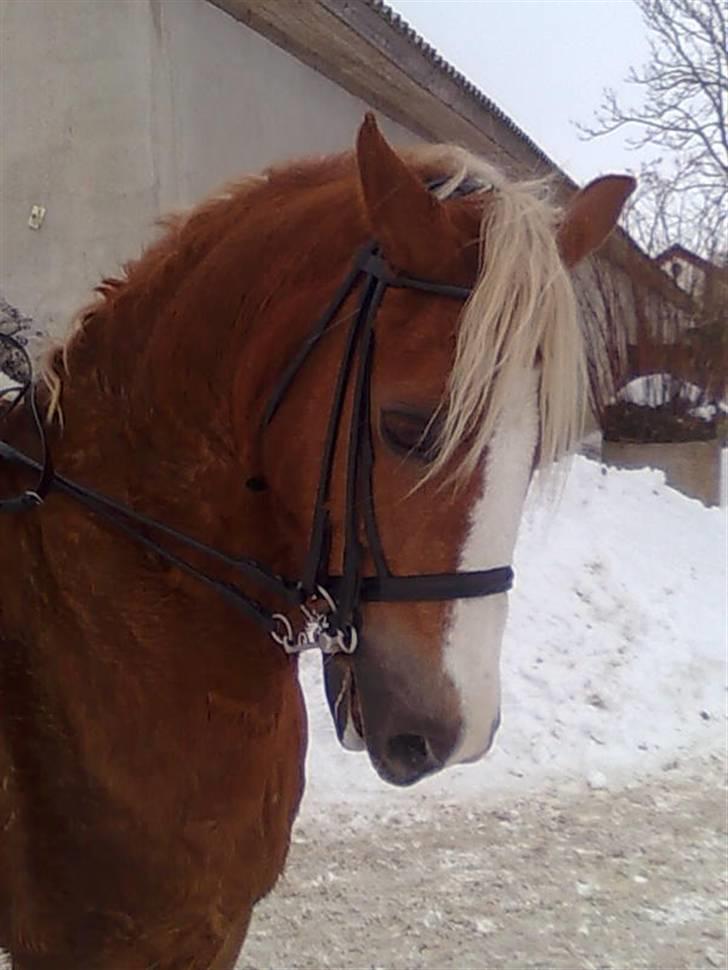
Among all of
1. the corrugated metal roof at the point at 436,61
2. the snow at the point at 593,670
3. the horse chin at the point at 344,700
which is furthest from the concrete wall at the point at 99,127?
the horse chin at the point at 344,700

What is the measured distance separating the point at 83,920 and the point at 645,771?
370 cm

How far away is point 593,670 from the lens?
602 centimetres

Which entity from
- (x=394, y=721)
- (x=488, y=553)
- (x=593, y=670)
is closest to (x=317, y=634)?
(x=394, y=721)

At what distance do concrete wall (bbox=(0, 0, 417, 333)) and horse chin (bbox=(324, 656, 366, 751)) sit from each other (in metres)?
4.98

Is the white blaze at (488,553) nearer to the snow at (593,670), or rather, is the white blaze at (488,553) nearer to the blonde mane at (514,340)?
the blonde mane at (514,340)

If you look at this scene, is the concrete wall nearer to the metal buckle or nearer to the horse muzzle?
the metal buckle

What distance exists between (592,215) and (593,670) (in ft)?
14.9

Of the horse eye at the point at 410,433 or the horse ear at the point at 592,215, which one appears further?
the horse ear at the point at 592,215

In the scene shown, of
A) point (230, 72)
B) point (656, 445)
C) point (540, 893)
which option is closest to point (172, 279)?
point (540, 893)

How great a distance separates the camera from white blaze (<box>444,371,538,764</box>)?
1.60 meters

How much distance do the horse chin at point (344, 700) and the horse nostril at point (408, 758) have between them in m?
→ 0.08

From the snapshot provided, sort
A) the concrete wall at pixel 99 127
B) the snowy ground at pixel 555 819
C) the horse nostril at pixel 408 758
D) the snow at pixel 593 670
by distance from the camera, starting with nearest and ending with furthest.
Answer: the horse nostril at pixel 408 758, the snowy ground at pixel 555 819, the snow at pixel 593 670, the concrete wall at pixel 99 127

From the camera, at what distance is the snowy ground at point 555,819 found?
12.0ft

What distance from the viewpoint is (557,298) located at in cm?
165
